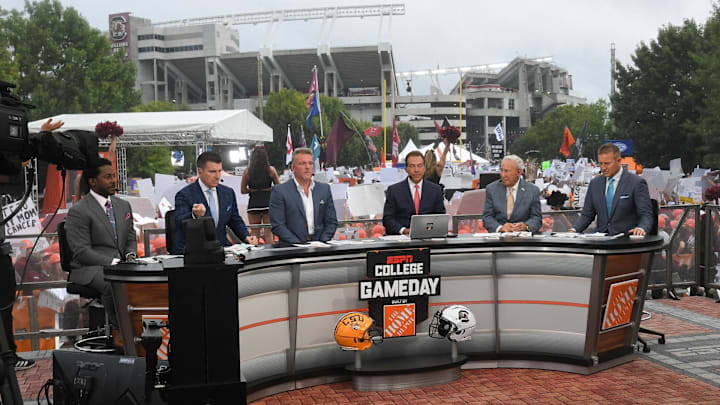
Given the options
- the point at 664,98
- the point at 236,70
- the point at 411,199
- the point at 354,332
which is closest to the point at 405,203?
the point at 411,199

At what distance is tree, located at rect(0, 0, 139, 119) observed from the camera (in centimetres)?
4081

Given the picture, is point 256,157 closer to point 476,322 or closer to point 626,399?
point 476,322

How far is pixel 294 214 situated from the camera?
6.75 m

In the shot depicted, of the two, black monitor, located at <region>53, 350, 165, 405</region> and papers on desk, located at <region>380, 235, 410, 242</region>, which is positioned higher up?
papers on desk, located at <region>380, 235, 410, 242</region>

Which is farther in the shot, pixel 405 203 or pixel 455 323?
pixel 405 203

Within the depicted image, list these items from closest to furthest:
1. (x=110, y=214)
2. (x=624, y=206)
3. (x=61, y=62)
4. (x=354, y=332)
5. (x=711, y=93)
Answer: (x=354, y=332), (x=110, y=214), (x=624, y=206), (x=711, y=93), (x=61, y=62)

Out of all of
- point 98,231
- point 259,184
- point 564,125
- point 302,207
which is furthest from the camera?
point 564,125

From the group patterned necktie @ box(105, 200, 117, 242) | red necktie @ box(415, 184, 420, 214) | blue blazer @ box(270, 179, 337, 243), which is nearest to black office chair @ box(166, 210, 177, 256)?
patterned necktie @ box(105, 200, 117, 242)

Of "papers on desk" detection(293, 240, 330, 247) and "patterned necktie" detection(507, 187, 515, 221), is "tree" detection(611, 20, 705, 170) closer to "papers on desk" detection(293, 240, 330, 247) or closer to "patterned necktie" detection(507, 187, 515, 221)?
"patterned necktie" detection(507, 187, 515, 221)

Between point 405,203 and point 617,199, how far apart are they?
7.43 feet

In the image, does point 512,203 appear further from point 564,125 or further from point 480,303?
point 564,125

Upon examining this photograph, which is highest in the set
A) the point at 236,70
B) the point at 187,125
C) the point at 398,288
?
the point at 236,70

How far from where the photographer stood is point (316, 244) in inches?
253

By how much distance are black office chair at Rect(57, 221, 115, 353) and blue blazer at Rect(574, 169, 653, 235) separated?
194 inches
